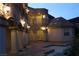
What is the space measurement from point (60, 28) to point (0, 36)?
776 millimetres

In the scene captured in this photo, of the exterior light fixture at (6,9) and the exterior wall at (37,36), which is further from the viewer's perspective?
the exterior wall at (37,36)

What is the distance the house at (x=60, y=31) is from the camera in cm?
330

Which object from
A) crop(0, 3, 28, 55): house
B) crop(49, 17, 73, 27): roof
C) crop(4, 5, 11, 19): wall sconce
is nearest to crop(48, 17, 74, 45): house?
crop(49, 17, 73, 27): roof

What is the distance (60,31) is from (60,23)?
104 millimetres

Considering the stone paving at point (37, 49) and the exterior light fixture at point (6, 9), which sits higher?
the exterior light fixture at point (6, 9)

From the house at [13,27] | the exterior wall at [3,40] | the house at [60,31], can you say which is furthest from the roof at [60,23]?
the exterior wall at [3,40]

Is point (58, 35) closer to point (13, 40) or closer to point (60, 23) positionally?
point (60, 23)

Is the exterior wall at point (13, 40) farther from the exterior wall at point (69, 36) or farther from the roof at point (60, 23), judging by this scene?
the exterior wall at point (69, 36)

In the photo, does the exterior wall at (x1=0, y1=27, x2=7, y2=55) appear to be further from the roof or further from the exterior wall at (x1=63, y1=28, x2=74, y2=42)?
the exterior wall at (x1=63, y1=28, x2=74, y2=42)

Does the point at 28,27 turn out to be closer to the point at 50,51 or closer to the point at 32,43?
the point at 32,43

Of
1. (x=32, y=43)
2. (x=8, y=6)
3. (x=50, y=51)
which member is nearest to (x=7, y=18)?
(x=8, y=6)

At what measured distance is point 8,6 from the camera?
3.22 m

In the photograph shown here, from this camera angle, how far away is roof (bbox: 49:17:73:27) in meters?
3.29

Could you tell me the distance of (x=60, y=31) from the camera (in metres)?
3.34
